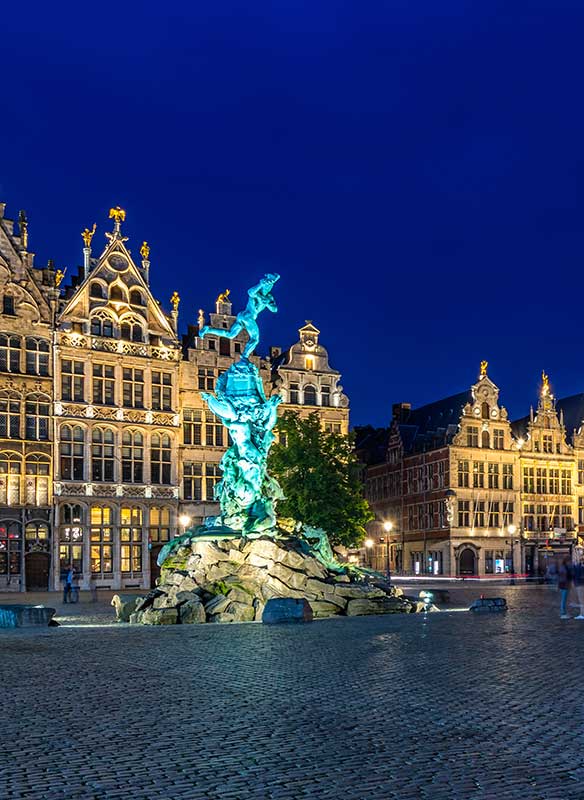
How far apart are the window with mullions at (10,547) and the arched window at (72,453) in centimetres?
425

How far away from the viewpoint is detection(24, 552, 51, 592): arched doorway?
2215 inches

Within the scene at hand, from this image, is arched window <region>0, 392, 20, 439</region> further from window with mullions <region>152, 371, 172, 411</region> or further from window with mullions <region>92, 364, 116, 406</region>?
window with mullions <region>152, 371, 172, 411</region>

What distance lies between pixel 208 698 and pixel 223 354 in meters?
54.5

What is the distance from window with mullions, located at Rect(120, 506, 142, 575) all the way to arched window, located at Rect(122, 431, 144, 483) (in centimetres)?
194

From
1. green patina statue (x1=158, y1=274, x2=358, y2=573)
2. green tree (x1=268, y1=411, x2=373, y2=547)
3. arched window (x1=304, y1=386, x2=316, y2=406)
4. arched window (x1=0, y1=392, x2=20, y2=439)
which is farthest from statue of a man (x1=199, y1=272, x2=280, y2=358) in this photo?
arched window (x1=304, y1=386, x2=316, y2=406)

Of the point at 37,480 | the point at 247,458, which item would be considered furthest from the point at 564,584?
the point at 37,480

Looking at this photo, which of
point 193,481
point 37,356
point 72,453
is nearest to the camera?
point 37,356

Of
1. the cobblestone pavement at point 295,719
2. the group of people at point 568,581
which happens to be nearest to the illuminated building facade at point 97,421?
the group of people at point 568,581

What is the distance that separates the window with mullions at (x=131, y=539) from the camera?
60.1m

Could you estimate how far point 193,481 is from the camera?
209 ft

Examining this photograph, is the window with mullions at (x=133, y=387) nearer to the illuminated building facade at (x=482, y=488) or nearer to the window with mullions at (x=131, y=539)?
the window with mullions at (x=131, y=539)

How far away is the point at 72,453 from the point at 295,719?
49.1 meters

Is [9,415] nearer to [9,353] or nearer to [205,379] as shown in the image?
[9,353]

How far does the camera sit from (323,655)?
714 inches
